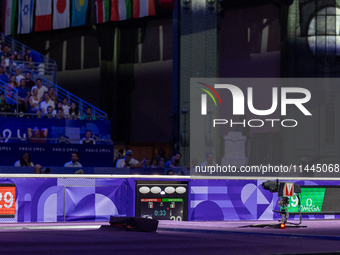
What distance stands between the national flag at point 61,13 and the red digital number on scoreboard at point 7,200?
63.0ft

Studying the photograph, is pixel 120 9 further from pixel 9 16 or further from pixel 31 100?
pixel 31 100

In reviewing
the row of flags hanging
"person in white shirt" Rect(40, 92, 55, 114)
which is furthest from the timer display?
the row of flags hanging

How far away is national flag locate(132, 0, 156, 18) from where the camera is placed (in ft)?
85.7

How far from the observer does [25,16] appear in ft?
98.7

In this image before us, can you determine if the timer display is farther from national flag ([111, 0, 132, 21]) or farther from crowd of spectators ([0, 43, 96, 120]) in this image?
national flag ([111, 0, 132, 21])

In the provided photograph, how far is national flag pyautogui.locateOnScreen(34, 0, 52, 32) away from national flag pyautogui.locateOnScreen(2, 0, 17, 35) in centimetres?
209

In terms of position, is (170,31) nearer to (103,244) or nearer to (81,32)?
(81,32)

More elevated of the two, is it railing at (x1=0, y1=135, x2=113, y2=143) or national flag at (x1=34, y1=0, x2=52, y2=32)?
national flag at (x1=34, y1=0, x2=52, y2=32)

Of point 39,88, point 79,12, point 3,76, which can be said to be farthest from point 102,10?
point 39,88

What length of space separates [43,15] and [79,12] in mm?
2138

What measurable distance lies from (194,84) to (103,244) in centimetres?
1561

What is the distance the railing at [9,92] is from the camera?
18.8 metres

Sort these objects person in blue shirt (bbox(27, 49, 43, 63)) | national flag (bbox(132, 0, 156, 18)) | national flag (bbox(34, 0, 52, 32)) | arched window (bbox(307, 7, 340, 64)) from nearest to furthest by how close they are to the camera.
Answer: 1. person in blue shirt (bbox(27, 49, 43, 63))
2. arched window (bbox(307, 7, 340, 64))
3. national flag (bbox(132, 0, 156, 18))
4. national flag (bbox(34, 0, 52, 32))

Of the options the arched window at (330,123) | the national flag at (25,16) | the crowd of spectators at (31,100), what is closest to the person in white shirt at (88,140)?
the crowd of spectators at (31,100)
